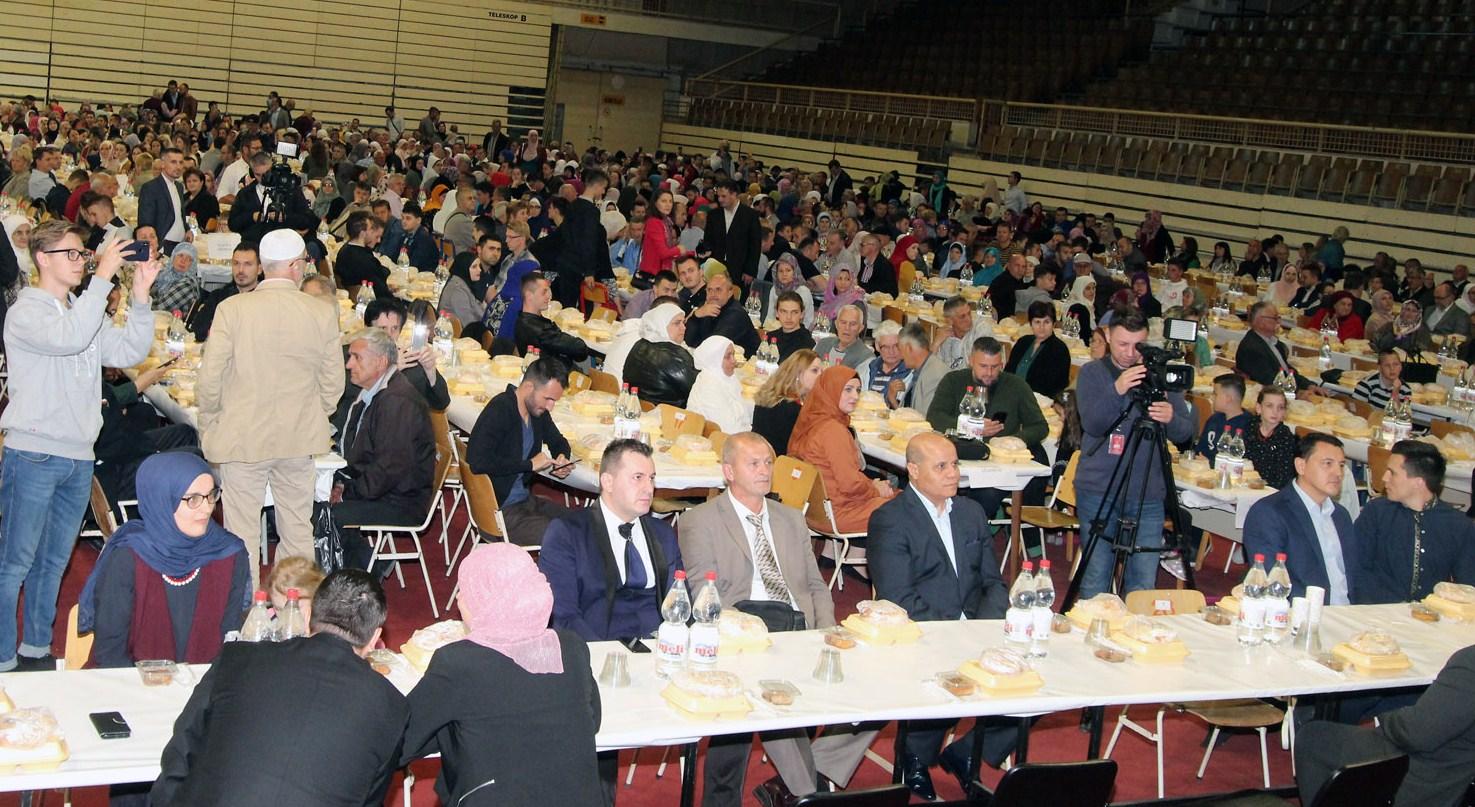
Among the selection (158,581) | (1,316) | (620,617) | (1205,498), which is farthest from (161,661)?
(1205,498)

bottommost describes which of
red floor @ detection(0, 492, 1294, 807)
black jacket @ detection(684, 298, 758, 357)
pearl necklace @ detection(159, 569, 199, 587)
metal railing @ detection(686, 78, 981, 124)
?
red floor @ detection(0, 492, 1294, 807)

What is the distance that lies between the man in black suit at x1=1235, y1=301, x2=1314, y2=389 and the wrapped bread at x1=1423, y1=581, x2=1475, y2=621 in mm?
4854

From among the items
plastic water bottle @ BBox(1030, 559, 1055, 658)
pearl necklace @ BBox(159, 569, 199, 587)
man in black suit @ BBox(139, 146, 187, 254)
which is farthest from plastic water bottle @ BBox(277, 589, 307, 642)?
man in black suit @ BBox(139, 146, 187, 254)

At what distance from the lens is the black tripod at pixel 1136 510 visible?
670 cm

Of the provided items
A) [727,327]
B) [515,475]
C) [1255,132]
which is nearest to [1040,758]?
[515,475]

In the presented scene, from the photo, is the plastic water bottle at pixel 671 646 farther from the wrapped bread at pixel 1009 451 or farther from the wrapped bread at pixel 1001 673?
the wrapped bread at pixel 1009 451

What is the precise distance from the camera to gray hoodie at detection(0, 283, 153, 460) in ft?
17.4

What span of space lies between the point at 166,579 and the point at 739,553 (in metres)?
2.05

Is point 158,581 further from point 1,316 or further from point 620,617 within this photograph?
point 1,316

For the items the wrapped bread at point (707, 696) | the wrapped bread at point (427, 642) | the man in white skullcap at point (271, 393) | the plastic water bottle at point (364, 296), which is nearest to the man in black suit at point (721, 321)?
the plastic water bottle at point (364, 296)

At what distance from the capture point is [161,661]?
4227 millimetres

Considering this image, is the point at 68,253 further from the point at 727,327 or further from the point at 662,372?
the point at 727,327

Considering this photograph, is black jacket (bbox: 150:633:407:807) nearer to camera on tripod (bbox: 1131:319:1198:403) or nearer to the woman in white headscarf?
camera on tripod (bbox: 1131:319:1198:403)

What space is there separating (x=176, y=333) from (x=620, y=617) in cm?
431
